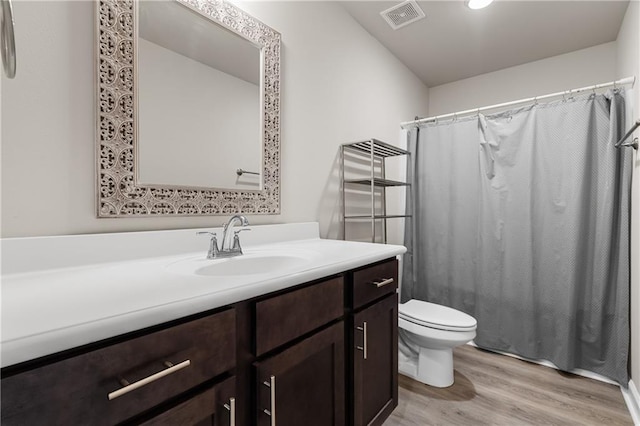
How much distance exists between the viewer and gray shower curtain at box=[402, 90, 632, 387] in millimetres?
1812

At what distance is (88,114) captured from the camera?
0.95 m

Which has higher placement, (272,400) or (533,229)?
(533,229)

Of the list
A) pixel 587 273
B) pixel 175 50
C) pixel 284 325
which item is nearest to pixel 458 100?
pixel 587 273

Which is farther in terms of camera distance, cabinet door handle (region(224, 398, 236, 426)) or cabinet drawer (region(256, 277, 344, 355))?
cabinet drawer (region(256, 277, 344, 355))

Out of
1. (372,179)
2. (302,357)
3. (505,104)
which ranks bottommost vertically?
(302,357)

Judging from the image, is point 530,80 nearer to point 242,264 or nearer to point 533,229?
point 533,229

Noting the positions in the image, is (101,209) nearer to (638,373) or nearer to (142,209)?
(142,209)

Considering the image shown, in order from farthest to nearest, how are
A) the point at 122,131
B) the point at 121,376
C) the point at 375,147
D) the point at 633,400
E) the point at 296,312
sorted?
the point at 375,147, the point at 633,400, the point at 122,131, the point at 296,312, the point at 121,376

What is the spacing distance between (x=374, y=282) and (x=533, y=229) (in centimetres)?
150

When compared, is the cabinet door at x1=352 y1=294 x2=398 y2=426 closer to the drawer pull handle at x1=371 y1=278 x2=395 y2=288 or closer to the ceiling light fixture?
the drawer pull handle at x1=371 y1=278 x2=395 y2=288

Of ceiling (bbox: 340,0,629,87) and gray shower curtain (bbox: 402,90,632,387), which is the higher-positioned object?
ceiling (bbox: 340,0,629,87)

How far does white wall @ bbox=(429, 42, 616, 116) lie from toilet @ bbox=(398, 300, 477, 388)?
85.3 inches

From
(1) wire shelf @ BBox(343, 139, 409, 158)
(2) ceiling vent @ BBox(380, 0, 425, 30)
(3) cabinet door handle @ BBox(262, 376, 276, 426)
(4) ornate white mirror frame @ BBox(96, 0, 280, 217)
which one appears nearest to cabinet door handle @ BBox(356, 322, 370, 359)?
(3) cabinet door handle @ BBox(262, 376, 276, 426)

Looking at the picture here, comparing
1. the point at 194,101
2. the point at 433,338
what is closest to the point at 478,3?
the point at 194,101
